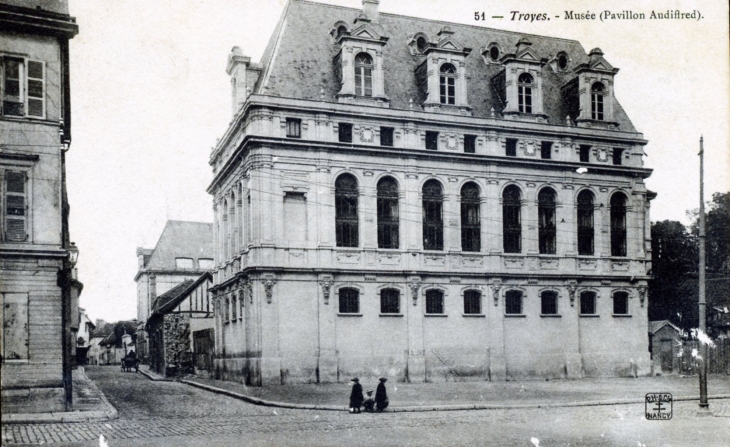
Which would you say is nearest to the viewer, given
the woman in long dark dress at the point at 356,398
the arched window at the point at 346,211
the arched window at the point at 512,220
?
the woman in long dark dress at the point at 356,398

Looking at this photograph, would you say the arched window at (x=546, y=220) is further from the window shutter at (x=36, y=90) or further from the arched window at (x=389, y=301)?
the window shutter at (x=36, y=90)

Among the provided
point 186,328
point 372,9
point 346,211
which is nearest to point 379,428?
point 346,211

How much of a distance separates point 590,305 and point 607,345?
2206 millimetres

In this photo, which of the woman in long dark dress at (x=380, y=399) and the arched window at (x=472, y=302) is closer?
the woman in long dark dress at (x=380, y=399)

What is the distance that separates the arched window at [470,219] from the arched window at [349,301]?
20.1 ft

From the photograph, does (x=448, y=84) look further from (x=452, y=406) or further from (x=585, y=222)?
(x=452, y=406)

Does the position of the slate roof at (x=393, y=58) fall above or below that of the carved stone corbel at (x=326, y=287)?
above

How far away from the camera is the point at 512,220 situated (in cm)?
3844

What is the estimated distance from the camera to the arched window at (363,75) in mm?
35906

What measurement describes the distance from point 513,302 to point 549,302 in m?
2.09

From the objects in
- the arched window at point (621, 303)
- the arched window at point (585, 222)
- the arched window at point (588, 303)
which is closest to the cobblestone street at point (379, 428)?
the arched window at point (588, 303)

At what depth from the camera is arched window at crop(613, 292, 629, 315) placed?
131ft

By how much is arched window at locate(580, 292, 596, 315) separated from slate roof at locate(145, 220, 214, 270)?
3981 centimetres

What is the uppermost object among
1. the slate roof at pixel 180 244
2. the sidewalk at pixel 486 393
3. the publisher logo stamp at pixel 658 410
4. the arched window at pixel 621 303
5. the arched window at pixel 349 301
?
the slate roof at pixel 180 244
